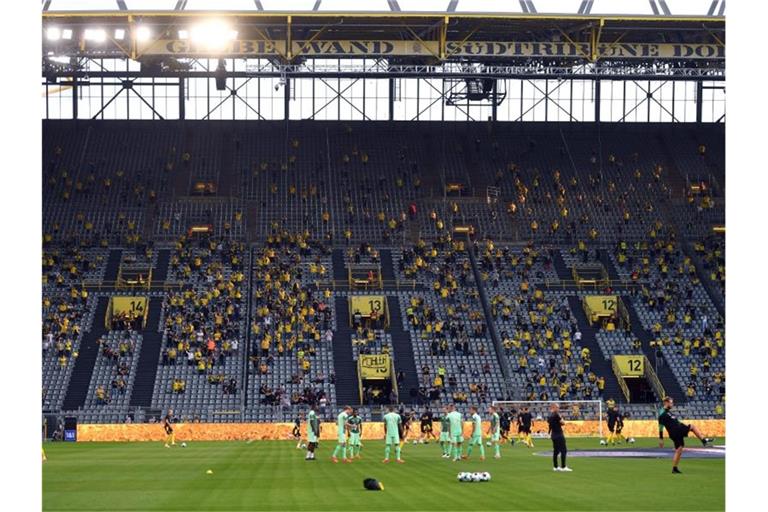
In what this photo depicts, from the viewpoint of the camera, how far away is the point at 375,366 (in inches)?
2697

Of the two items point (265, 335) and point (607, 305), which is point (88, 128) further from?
point (607, 305)

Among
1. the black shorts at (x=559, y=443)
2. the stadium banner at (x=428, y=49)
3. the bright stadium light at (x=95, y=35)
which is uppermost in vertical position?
the bright stadium light at (x=95, y=35)

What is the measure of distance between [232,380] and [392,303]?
39.8 feet

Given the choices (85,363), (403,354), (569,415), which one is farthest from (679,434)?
(85,363)

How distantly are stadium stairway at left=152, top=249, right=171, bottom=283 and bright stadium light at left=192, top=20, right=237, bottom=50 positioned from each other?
49.8 ft

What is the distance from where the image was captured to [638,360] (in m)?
69.8

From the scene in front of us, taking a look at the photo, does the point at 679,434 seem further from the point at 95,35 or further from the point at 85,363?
the point at 95,35

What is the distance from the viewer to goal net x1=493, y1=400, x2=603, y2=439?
6312 centimetres

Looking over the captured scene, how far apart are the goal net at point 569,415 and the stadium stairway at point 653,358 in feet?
17.0

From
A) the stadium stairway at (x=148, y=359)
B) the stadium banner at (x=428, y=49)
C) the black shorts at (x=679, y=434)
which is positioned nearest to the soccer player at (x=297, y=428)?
the stadium stairway at (x=148, y=359)

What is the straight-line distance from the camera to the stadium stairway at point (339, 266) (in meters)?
76.3

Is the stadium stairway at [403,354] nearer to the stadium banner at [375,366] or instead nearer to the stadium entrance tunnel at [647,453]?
the stadium banner at [375,366]

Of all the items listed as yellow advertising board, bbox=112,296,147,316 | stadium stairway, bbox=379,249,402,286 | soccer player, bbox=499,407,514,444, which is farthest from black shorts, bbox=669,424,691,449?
yellow advertising board, bbox=112,296,147,316

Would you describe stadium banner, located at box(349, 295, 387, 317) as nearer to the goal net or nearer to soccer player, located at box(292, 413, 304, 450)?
soccer player, located at box(292, 413, 304, 450)
